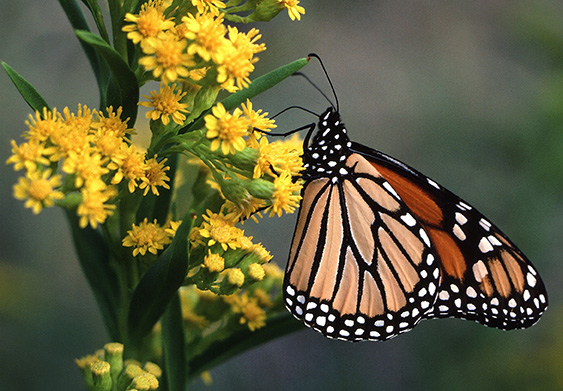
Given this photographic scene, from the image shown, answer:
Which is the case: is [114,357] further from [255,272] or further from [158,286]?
[255,272]

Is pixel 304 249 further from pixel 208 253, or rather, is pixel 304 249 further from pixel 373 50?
pixel 373 50

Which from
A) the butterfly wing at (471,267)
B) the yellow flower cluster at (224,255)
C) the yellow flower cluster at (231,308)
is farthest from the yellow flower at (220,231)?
the butterfly wing at (471,267)

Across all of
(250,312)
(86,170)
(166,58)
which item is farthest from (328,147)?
(86,170)

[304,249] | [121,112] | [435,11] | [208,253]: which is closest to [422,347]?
[304,249]

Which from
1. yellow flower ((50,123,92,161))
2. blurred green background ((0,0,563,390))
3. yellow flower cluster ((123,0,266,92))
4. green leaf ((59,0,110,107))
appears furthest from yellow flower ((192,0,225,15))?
blurred green background ((0,0,563,390))

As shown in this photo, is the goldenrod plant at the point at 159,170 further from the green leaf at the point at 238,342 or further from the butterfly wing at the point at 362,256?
the butterfly wing at the point at 362,256

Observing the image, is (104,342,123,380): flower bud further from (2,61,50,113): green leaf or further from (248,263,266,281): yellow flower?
(2,61,50,113): green leaf
